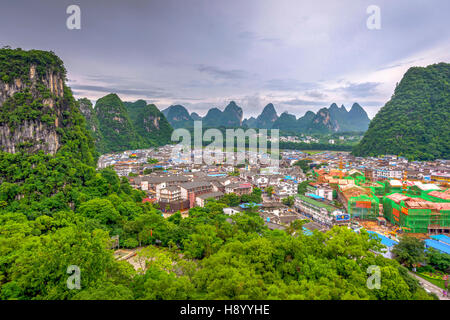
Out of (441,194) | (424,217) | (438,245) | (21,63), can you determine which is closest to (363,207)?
(424,217)

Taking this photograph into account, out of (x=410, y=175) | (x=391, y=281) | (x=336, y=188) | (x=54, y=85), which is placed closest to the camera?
(x=391, y=281)

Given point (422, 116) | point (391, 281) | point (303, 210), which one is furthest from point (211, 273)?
point (422, 116)

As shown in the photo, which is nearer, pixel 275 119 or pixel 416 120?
pixel 416 120

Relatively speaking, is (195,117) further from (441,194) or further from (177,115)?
(441,194)

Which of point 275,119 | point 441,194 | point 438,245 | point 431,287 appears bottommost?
point 431,287

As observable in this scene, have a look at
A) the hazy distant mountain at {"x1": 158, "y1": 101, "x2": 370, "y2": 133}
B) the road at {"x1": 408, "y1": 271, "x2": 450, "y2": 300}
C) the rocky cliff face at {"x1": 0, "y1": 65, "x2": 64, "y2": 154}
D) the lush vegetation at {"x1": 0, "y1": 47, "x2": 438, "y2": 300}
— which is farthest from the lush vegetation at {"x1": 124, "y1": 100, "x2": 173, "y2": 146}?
the road at {"x1": 408, "y1": 271, "x2": 450, "y2": 300}

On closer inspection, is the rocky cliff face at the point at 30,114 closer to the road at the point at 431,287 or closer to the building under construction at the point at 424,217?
the road at the point at 431,287

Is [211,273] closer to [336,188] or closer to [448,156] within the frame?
[336,188]
